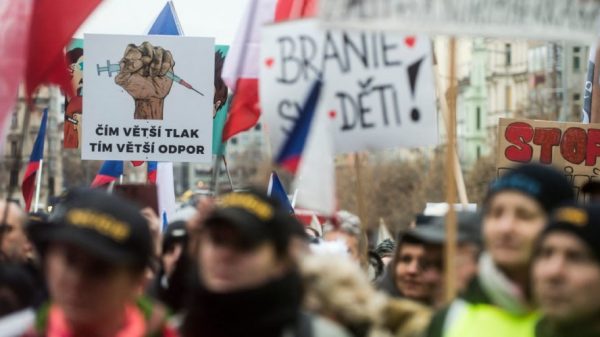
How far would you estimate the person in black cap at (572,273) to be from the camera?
5.75 meters

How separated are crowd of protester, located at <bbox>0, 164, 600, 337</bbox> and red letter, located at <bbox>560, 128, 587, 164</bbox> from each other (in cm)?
737

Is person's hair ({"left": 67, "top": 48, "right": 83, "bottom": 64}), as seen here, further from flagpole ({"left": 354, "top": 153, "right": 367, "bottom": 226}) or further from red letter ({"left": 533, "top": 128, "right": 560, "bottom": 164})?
flagpole ({"left": 354, "top": 153, "right": 367, "bottom": 226})

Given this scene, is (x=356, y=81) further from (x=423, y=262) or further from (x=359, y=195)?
(x=423, y=262)

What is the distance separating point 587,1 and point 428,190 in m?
67.7

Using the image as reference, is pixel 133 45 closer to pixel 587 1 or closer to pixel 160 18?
pixel 160 18

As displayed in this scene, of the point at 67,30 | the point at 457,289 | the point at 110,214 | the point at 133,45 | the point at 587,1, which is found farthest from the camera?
the point at 133,45

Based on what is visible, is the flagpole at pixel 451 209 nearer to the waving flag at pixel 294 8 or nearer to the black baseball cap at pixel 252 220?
the black baseball cap at pixel 252 220

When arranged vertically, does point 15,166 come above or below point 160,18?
below

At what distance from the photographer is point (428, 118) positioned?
769 cm

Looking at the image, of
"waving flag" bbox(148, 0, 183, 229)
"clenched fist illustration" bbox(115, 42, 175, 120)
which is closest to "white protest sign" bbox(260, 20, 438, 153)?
"waving flag" bbox(148, 0, 183, 229)

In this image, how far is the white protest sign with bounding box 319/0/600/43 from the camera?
679 centimetres

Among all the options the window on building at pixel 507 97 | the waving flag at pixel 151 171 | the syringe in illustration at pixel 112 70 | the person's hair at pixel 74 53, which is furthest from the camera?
the window on building at pixel 507 97

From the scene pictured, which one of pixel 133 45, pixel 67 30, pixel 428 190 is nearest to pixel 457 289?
pixel 67 30

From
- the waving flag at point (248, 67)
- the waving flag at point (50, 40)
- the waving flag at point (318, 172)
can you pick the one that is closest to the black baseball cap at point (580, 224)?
the waving flag at point (318, 172)
